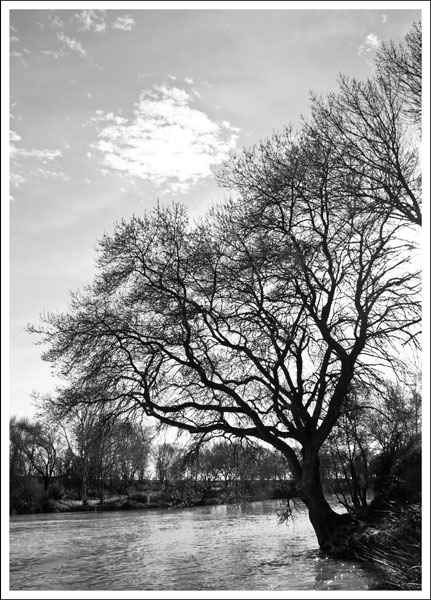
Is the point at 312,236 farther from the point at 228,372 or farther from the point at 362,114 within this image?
the point at 228,372

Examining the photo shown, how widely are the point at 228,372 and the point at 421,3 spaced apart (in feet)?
36.8

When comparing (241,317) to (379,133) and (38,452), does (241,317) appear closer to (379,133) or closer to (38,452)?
(379,133)

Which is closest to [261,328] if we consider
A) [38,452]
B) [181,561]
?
[181,561]

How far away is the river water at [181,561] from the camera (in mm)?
11703

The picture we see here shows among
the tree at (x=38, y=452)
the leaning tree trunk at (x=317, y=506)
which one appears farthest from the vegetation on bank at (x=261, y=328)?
the tree at (x=38, y=452)

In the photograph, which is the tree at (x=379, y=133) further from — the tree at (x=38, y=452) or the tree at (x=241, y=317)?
the tree at (x=38, y=452)

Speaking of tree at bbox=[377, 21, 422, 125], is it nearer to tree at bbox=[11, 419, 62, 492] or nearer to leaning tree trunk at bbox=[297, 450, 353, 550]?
leaning tree trunk at bbox=[297, 450, 353, 550]

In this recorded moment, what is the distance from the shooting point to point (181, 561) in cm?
1522

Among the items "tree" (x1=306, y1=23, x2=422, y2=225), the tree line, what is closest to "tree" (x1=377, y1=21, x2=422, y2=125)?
"tree" (x1=306, y1=23, x2=422, y2=225)

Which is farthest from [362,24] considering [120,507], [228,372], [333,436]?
[120,507]

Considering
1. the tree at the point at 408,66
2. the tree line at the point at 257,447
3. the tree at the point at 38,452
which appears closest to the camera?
the tree at the point at 408,66

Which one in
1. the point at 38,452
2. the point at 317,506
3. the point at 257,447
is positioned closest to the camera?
the point at 317,506

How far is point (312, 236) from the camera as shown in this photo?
45.6ft

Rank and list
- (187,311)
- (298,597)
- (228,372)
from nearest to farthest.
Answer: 1. (298,597)
2. (187,311)
3. (228,372)
